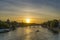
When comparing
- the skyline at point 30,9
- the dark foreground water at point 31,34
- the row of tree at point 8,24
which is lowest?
the dark foreground water at point 31,34

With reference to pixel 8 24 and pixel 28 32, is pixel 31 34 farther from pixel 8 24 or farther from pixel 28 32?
pixel 8 24

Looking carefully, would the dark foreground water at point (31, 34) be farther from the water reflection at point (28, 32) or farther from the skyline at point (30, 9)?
the skyline at point (30, 9)

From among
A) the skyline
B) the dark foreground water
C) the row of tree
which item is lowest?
the dark foreground water

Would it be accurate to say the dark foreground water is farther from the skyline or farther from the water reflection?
the skyline

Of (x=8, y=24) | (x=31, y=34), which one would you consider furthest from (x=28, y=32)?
(x=8, y=24)

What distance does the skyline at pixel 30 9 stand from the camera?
1684mm

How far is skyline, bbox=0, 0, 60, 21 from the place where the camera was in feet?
5.52

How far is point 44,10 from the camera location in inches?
69.3

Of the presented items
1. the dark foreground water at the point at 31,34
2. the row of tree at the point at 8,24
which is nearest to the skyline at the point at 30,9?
the row of tree at the point at 8,24

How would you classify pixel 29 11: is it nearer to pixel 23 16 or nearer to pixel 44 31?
pixel 23 16

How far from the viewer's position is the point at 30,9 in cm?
172

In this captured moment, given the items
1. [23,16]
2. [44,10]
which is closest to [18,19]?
[23,16]

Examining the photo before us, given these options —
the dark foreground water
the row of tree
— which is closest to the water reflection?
the dark foreground water

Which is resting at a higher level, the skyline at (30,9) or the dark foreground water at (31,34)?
the skyline at (30,9)
